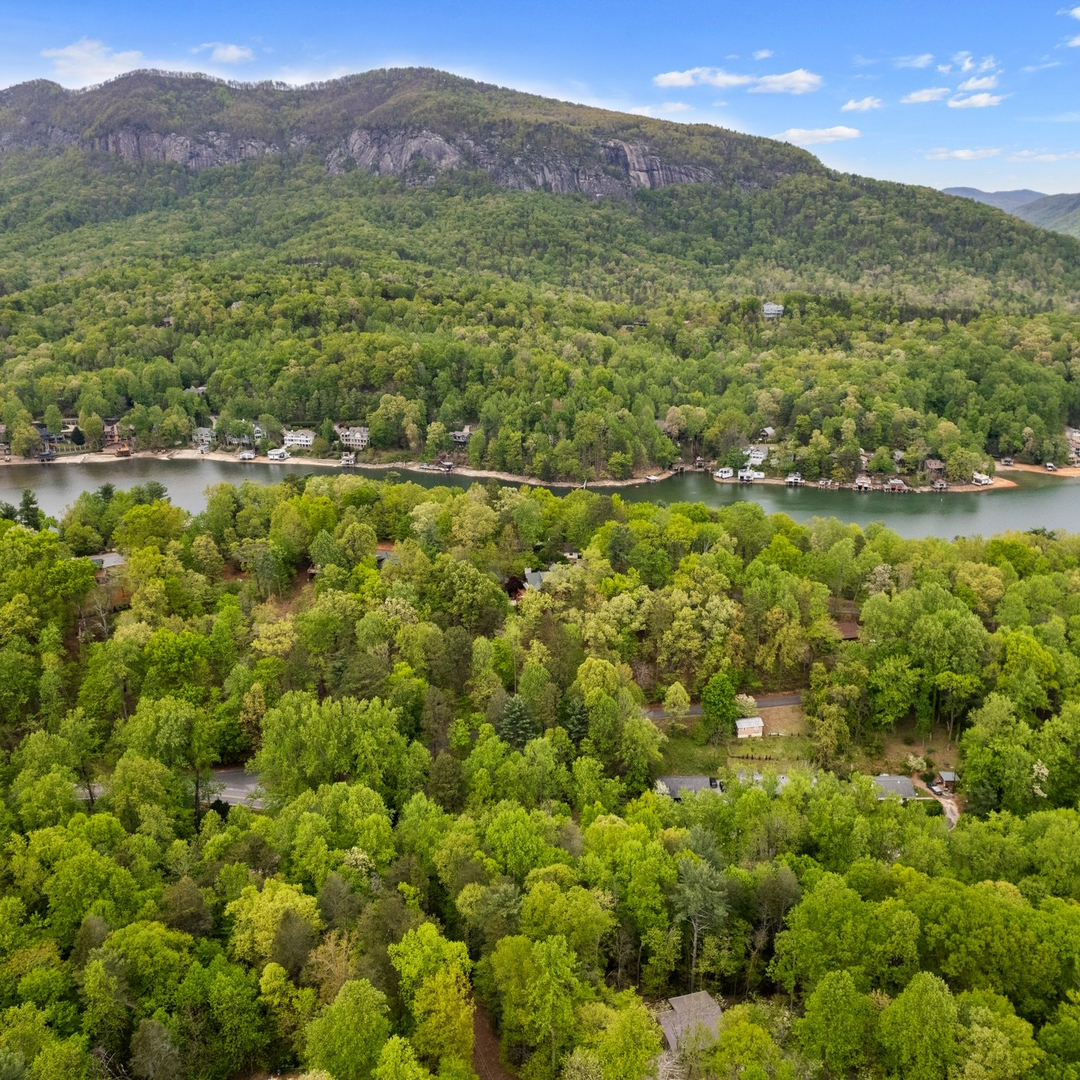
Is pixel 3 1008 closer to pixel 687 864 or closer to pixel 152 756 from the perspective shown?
pixel 152 756

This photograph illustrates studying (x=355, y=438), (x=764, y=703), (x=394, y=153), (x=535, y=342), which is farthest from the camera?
(x=394, y=153)

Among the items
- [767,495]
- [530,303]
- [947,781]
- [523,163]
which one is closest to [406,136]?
[523,163]

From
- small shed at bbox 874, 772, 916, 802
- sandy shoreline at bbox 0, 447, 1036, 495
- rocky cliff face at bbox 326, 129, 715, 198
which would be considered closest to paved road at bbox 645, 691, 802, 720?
small shed at bbox 874, 772, 916, 802

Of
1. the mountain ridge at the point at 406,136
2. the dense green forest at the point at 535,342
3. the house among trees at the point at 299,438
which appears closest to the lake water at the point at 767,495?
the house among trees at the point at 299,438

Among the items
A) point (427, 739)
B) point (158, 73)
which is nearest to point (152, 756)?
point (427, 739)

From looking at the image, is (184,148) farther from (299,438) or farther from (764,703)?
(764,703)

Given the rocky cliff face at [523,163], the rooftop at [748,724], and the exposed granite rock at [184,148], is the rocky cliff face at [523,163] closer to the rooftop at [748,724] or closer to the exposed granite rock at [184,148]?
the exposed granite rock at [184,148]

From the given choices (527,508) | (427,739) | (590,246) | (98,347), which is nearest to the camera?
(427,739)
